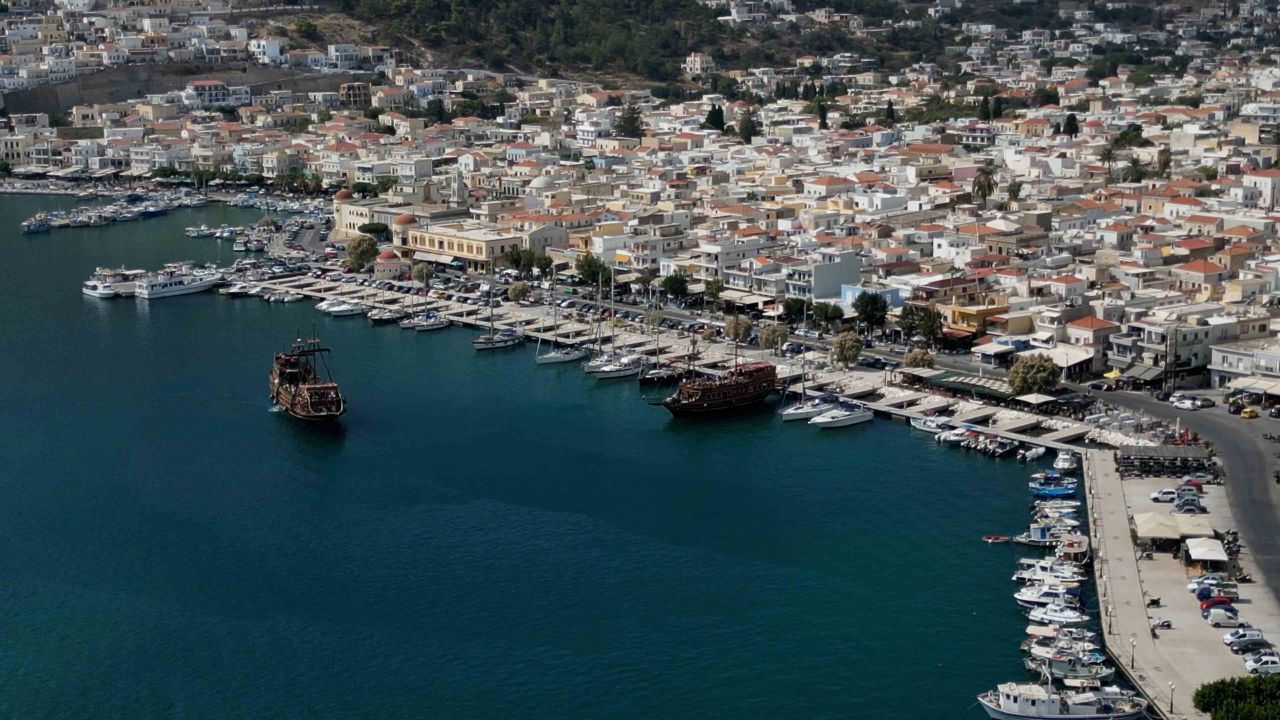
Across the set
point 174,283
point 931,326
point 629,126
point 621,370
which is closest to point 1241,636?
point 931,326

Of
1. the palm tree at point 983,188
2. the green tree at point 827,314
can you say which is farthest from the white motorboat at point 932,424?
the palm tree at point 983,188

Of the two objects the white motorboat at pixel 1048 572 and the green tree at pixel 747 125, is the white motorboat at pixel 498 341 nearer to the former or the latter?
the white motorboat at pixel 1048 572

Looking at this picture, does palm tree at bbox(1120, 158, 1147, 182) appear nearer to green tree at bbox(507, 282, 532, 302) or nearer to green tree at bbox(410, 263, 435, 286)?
green tree at bbox(507, 282, 532, 302)

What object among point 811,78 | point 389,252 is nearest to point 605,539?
point 389,252

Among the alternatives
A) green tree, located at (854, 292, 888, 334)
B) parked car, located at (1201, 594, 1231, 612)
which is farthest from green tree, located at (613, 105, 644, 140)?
parked car, located at (1201, 594, 1231, 612)

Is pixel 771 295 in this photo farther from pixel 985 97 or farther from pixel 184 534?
pixel 985 97

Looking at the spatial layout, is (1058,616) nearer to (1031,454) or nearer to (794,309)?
(1031,454)
